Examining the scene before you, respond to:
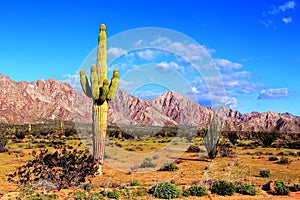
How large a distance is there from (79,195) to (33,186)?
210 centimetres

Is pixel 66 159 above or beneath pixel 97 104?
beneath

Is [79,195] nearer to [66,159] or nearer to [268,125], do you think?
[66,159]

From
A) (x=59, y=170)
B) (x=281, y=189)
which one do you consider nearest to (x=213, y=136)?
(x=281, y=189)

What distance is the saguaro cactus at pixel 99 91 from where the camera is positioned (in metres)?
17.5

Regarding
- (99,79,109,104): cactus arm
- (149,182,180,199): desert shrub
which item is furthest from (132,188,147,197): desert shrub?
(99,79,109,104): cactus arm

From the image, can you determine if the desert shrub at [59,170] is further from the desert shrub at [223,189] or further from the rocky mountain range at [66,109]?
the rocky mountain range at [66,109]

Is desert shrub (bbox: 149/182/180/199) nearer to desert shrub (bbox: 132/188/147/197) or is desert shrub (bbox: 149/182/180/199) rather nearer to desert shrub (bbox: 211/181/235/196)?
desert shrub (bbox: 132/188/147/197)

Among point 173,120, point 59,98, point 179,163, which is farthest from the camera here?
point 59,98

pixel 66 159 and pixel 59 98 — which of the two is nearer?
pixel 66 159

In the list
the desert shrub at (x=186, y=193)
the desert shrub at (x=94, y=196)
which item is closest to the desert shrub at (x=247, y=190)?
the desert shrub at (x=186, y=193)

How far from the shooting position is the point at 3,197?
11258 mm

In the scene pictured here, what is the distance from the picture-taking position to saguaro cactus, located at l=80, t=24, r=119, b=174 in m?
17.5

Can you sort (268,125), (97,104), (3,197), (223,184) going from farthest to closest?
1. (268,125)
2. (97,104)
3. (223,184)
4. (3,197)

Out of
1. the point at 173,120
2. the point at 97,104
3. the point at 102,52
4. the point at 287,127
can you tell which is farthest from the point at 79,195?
the point at 287,127
